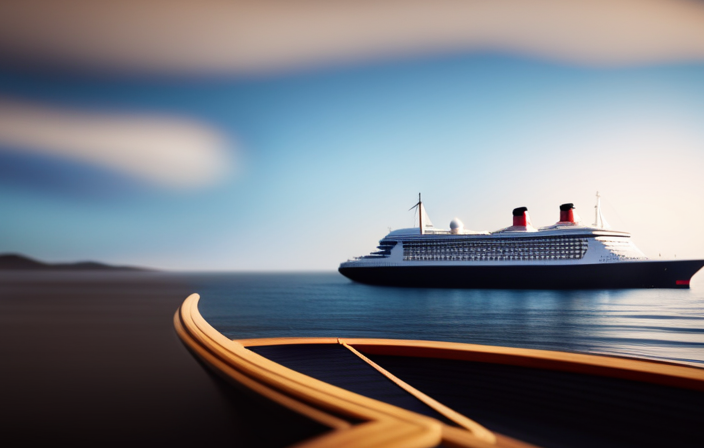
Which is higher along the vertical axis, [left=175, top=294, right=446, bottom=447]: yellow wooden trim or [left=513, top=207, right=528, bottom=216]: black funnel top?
[left=513, top=207, right=528, bottom=216]: black funnel top

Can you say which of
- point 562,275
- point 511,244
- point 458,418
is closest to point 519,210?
point 511,244

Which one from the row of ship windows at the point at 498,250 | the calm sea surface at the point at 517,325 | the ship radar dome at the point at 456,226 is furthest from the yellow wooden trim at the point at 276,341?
the ship radar dome at the point at 456,226

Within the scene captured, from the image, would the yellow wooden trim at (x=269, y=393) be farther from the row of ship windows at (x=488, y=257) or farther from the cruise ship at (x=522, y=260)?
the row of ship windows at (x=488, y=257)

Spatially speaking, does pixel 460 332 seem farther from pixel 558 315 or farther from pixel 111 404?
pixel 111 404

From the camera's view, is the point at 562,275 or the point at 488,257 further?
the point at 488,257

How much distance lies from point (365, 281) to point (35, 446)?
152 feet

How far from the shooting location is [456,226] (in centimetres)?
4659

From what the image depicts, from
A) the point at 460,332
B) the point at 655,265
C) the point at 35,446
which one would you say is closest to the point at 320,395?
the point at 35,446

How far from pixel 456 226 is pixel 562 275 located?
1137cm

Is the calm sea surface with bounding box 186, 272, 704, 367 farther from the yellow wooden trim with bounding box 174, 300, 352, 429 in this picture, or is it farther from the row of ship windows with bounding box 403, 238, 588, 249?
the row of ship windows with bounding box 403, 238, 588, 249

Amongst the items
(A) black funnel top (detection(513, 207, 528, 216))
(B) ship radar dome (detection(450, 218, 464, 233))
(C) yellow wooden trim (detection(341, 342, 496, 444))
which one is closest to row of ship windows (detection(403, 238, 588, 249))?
(B) ship radar dome (detection(450, 218, 464, 233))

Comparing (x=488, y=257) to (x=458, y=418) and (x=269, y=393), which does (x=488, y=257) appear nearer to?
(x=458, y=418)

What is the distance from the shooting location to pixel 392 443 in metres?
1.29

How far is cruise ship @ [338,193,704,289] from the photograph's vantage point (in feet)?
129
